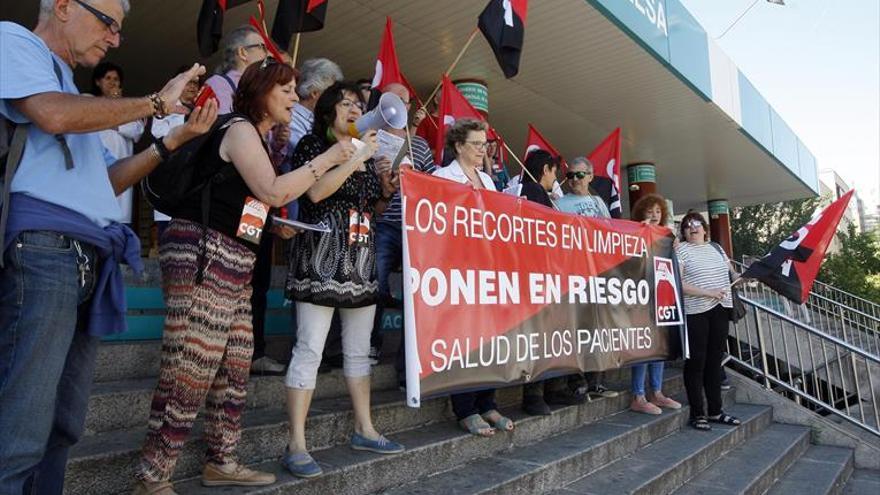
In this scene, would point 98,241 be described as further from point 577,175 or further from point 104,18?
point 577,175

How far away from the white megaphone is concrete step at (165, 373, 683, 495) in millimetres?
1504

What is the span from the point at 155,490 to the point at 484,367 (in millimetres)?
1710

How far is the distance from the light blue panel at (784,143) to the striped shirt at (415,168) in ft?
35.4

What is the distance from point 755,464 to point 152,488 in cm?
438

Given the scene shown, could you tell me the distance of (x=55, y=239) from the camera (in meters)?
1.65

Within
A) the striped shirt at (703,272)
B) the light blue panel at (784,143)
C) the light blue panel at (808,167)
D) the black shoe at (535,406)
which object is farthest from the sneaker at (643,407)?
the light blue panel at (808,167)

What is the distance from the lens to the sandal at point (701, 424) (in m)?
5.12

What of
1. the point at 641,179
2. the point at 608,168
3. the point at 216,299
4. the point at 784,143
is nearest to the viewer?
the point at 216,299

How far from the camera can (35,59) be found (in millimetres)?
1616

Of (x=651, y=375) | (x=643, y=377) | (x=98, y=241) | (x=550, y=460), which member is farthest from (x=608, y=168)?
(x=98, y=241)

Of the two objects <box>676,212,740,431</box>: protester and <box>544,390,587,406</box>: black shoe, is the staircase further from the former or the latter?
<box>676,212,740,431</box>: protester

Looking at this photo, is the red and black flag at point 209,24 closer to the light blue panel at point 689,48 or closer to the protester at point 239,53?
the protester at point 239,53

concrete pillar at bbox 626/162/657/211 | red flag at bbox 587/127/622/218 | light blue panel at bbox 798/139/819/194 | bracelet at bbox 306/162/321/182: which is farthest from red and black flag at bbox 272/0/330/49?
light blue panel at bbox 798/139/819/194

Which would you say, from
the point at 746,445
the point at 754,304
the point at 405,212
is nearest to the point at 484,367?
the point at 405,212
